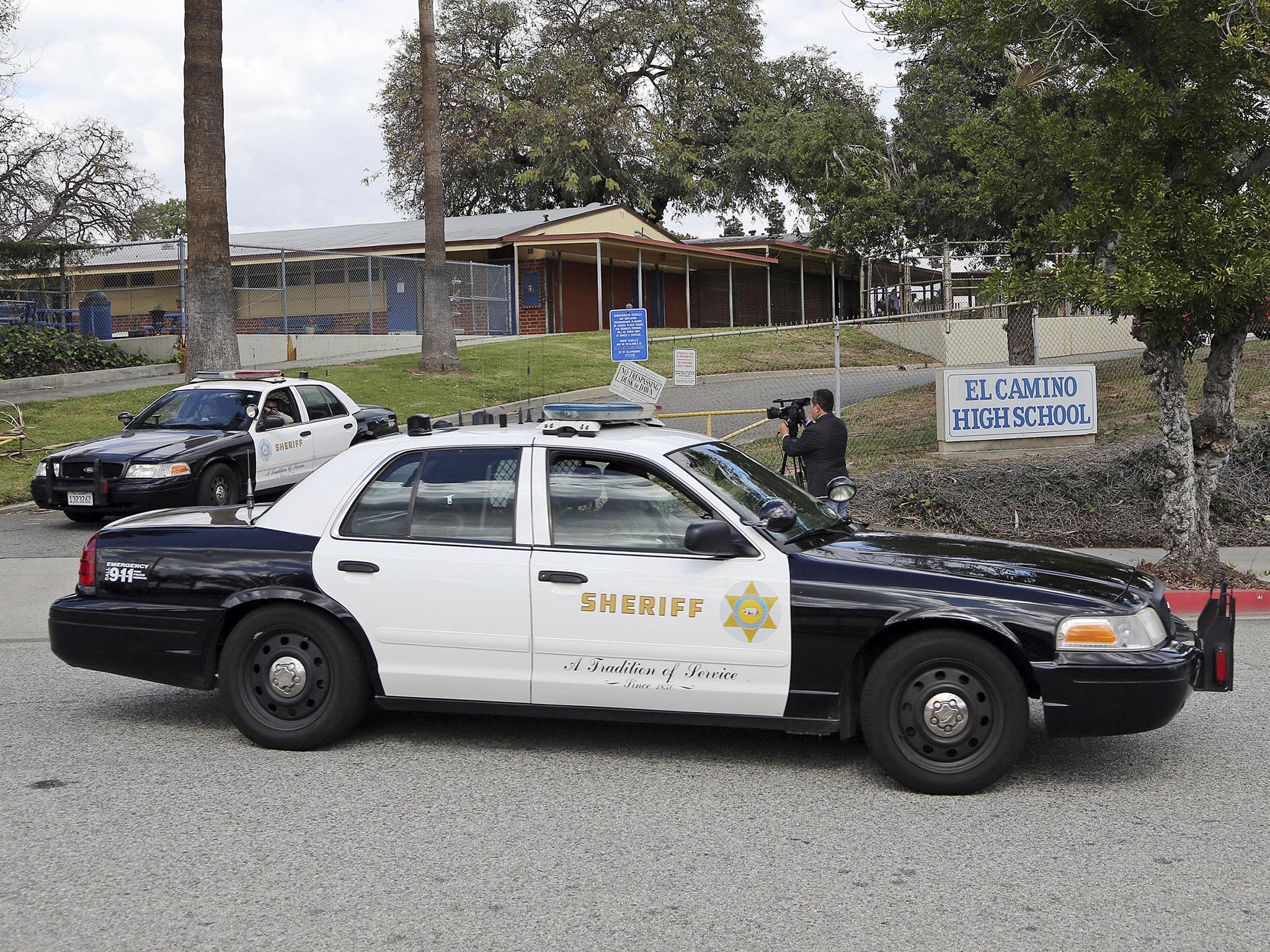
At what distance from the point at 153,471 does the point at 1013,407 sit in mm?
9989

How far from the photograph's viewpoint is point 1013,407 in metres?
15.3

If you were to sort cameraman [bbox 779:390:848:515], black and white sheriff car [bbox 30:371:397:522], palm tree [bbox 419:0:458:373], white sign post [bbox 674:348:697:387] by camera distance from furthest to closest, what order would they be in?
1. palm tree [bbox 419:0:458:373]
2. white sign post [bbox 674:348:697:387]
3. black and white sheriff car [bbox 30:371:397:522]
4. cameraman [bbox 779:390:848:515]

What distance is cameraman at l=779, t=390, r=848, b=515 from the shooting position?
1048 cm

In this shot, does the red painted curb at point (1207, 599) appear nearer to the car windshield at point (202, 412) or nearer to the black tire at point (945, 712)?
the black tire at point (945, 712)

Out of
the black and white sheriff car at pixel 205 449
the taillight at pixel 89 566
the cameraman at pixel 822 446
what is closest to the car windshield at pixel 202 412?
the black and white sheriff car at pixel 205 449

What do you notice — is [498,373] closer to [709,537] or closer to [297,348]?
[297,348]

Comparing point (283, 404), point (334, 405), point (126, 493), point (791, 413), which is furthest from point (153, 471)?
point (791, 413)

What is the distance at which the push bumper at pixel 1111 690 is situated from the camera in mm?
4918

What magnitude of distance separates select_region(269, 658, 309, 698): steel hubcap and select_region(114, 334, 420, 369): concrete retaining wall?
846 inches

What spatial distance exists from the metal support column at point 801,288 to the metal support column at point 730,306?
240 cm

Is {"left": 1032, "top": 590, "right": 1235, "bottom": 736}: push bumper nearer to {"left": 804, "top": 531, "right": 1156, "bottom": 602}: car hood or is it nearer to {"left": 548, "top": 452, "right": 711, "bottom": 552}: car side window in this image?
{"left": 804, "top": 531, "right": 1156, "bottom": 602}: car hood

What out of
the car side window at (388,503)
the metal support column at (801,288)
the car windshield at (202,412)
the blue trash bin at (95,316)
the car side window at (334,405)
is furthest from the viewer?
the metal support column at (801,288)

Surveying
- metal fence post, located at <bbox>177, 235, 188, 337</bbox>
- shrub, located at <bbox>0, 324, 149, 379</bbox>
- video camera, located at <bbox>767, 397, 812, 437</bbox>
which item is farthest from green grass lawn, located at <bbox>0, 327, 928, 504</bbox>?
video camera, located at <bbox>767, 397, 812, 437</bbox>

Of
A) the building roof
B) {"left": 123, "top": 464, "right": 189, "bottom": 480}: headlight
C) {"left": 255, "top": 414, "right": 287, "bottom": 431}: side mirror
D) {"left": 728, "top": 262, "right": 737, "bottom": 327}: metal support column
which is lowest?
{"left": 123, "top": 464, "right": 189, "bottom": 480}: headlight
